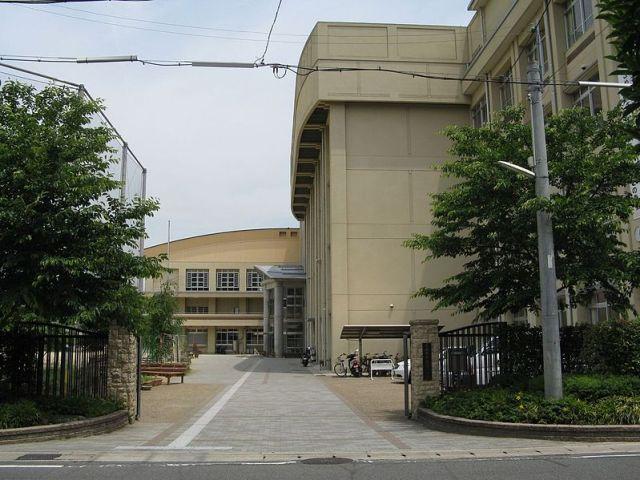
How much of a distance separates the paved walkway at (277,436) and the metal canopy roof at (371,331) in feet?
35.9

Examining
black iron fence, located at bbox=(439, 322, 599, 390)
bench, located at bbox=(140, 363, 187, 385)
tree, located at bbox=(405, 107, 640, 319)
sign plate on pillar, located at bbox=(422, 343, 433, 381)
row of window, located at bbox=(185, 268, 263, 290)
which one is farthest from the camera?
row of window, located at bbox=(185, 268, 263, 290)

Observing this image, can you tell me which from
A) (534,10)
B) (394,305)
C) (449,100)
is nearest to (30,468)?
(534,10)

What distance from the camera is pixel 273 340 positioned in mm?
70812

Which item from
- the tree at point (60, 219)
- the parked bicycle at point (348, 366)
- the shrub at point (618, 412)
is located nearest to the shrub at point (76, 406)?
the tree at point (60, 219)

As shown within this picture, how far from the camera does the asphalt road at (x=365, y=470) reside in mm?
9320

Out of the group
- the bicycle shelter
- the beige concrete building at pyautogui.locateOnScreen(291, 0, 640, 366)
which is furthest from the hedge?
the beige concrete building at pyautogui.locateOnScreen(291, 0, 640, 366)

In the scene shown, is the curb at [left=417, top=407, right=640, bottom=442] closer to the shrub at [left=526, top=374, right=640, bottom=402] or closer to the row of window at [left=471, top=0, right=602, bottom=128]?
the shrub at [left=526, top=374, right=640, bottom=402]

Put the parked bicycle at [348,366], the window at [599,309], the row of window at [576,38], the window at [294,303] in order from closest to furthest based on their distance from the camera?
the window at [599,309] → the row of window at [576,38] → the parked bicycle at [348,366] → the window at [294,303]

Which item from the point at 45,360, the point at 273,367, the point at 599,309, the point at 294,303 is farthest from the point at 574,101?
the point at 294,303

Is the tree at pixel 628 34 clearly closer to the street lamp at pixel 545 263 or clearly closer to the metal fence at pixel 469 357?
the street lamp at pixel 545 263

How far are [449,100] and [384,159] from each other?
203 inches

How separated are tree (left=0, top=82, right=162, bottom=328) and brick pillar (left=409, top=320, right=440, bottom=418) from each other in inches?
236

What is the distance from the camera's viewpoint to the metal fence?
1598cm

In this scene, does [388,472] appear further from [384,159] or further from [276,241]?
[276,241]
